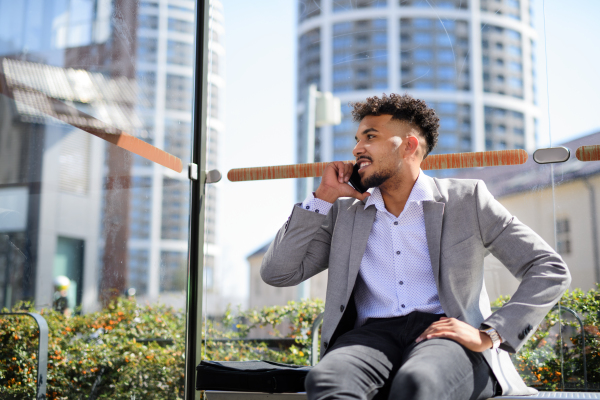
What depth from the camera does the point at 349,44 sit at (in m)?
3.25

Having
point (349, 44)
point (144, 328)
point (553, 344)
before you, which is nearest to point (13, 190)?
point (144, 328)

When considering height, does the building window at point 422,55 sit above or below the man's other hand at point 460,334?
above

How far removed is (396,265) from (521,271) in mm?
455

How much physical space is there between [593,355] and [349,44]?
2.07m

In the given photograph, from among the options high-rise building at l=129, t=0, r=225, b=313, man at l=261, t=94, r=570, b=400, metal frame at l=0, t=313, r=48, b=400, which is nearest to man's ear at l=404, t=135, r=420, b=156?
man at l=261, t=94, r=570, b=400

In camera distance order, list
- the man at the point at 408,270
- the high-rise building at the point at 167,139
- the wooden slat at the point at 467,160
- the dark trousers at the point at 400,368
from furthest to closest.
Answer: the high-rise building at the point at 167,139 → the wooden slat at the point at 467,160 → the man at the point at 408,270 → the dark trousers at the point at 400,368

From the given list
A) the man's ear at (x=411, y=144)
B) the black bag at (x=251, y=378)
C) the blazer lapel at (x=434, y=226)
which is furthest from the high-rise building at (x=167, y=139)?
the blazer lapel at (x=434, y=226)

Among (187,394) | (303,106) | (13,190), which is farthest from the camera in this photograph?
(303,106)

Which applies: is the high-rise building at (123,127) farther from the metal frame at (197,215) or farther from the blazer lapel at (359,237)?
the blazer lapel at (359,237)

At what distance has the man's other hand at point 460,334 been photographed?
1818mm

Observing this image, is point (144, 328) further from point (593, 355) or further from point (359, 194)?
point (593, 355)

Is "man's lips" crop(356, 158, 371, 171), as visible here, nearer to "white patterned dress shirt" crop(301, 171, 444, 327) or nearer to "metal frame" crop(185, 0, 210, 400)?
"white patterned dress shirt" crop(301, 171, 444, 327)

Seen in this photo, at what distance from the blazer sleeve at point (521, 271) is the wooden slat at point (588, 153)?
2.72ft

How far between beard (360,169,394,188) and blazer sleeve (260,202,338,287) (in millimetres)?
184
